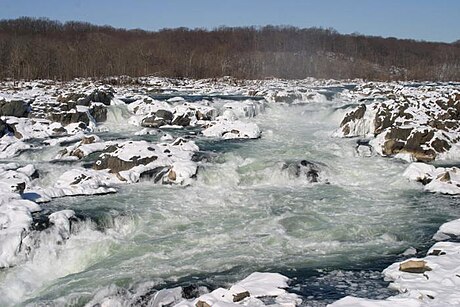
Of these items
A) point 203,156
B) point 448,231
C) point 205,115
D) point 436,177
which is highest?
point 205,115

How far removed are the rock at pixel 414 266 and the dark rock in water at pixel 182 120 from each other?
787 inches

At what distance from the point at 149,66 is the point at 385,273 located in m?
75.5

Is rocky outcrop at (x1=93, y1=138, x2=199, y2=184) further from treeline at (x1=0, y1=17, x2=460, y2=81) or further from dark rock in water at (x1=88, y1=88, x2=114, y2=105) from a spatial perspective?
treeline at (x1=0, y1=17, x2=460, y2=81)

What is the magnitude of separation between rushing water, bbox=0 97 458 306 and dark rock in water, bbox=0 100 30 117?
10.8m

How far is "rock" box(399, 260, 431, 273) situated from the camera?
26.2 ft

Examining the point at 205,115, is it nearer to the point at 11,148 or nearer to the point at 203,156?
the point at 203,156

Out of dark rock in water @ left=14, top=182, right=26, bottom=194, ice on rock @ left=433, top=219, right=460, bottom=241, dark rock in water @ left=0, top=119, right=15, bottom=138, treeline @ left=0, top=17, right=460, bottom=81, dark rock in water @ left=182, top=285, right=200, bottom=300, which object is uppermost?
treeline @ left=0, top=17, right=460, bottom=81

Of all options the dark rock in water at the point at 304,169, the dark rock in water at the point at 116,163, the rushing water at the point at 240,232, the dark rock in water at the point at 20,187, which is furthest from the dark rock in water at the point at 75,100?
the dark rock in water at the point at 304,169

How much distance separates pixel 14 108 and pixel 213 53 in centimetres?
7470

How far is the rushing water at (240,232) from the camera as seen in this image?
8523mm

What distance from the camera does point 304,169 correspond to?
16.0m

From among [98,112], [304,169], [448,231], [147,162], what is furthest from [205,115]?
[448,231]

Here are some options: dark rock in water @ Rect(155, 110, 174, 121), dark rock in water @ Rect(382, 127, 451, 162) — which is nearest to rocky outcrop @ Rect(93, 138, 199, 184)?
dark rock in water @ Rect(382, 127, 451, 162)

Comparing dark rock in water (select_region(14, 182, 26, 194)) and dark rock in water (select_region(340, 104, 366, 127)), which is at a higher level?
dark rock in water (select_region(340, 104, 366, 127))
